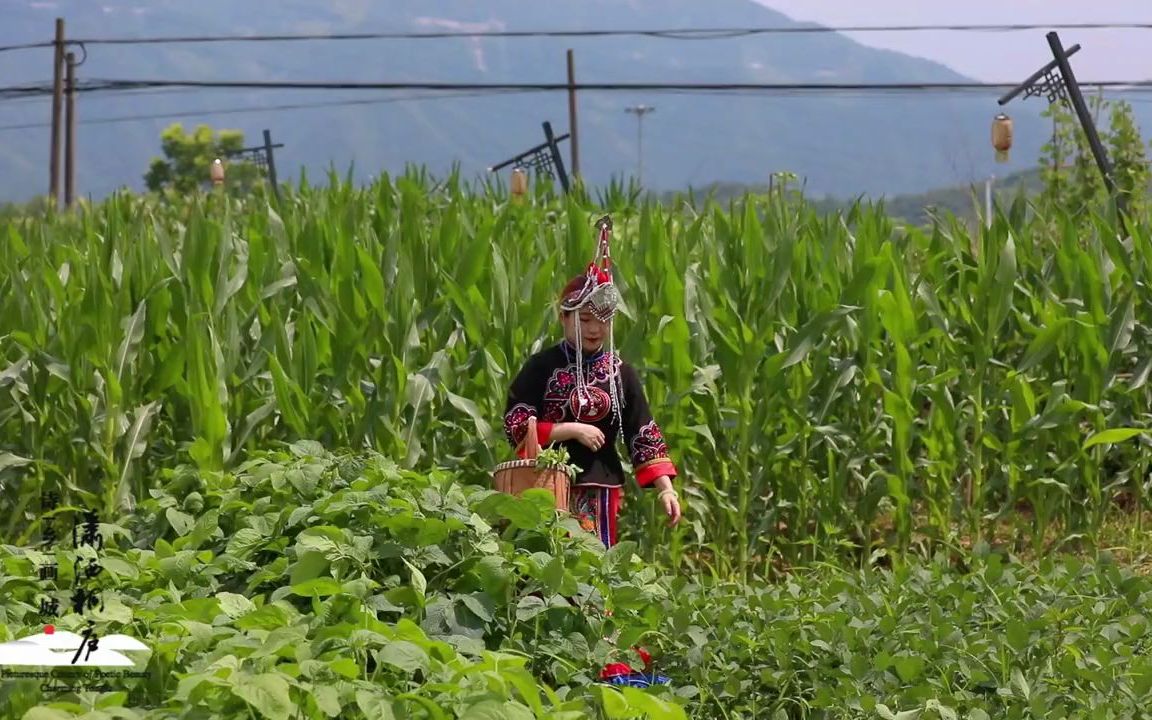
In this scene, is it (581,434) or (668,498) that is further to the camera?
(668,498)

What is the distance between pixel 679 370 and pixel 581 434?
1.53 meters

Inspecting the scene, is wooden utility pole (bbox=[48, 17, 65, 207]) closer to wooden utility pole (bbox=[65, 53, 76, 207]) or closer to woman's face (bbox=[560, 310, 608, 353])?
wooden utility pole (bbox=[65, 53, 76, 207])

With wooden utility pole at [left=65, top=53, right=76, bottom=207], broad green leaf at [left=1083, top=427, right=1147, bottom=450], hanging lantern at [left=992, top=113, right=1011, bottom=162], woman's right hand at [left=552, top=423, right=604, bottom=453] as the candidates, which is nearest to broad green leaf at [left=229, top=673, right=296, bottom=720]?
woman's right hand at [left=552, top=423, right=604, bottom=453]

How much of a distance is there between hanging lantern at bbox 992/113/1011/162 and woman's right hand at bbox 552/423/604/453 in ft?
58.6

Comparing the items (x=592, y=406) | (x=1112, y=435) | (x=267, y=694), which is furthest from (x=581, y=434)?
(x=1112, y=435)

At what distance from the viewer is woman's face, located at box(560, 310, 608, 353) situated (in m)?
5.77

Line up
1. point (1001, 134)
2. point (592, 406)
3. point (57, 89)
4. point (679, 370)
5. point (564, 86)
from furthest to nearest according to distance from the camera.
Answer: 1. point (57, 89)
2. point (564, 86)
3. point (1001, 134)
4. point (679, 370)
5. point (592, 406)

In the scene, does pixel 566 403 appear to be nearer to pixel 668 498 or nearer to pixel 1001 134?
pixel 668 498

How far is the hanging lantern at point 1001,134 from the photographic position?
74.7 ft

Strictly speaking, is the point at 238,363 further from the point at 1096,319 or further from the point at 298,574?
the point at 1096,319

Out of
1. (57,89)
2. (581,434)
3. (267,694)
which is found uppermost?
(57,89)

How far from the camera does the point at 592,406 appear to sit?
5.88 meters

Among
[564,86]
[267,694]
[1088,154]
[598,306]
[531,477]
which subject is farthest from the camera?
[564,86]

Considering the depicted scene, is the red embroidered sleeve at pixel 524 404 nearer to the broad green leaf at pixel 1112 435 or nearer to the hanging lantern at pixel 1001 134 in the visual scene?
the broad green leaf at pixel 1112 435
